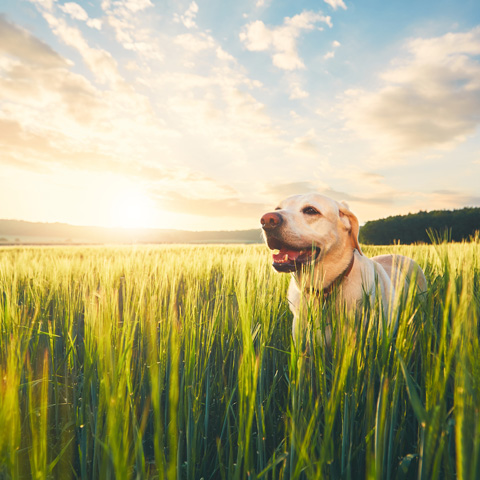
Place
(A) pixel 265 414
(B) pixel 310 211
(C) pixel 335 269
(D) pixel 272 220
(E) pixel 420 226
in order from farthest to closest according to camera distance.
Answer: (E) pixel 420 226, (B) pixel 310 211, (C) pixel 335 269, (D) pixel 272 220, (A) pixel 265 414

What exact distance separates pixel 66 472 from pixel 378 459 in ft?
3.21

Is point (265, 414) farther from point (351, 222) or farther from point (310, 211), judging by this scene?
point (351, 222)

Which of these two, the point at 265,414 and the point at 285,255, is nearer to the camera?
the point at 265,414

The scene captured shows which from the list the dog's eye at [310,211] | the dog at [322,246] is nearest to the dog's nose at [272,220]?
the dog at [322,246]

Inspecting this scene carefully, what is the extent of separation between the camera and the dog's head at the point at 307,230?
7.28 ft

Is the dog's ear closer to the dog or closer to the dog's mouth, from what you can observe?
the dog

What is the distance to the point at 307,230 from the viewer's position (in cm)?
228

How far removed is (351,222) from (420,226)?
26.6m

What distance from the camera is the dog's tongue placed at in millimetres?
2258

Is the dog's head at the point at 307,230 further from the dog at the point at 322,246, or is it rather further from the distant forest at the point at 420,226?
the distant forest at the point at 420,226

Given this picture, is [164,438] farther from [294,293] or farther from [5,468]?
[294,293]

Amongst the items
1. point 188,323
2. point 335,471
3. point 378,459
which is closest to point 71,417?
point 188,323

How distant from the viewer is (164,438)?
112cm

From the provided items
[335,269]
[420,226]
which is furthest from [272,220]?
[420,226]
